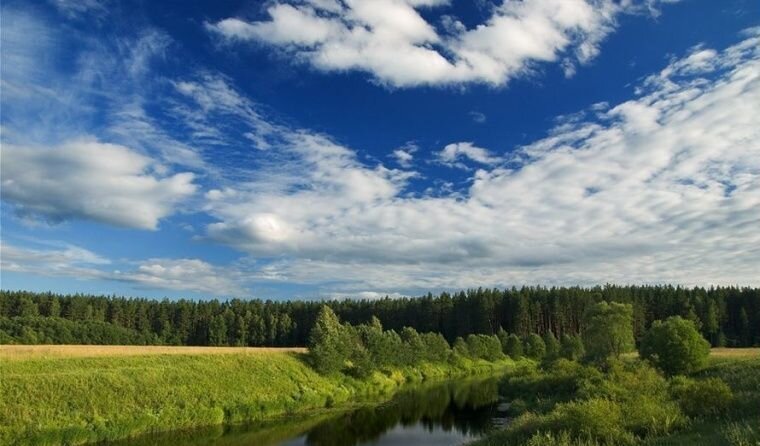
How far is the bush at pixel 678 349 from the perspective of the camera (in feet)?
171

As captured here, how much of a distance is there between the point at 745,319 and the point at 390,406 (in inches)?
4245

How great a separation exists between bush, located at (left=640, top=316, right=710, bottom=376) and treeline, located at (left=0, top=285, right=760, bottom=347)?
76.4 metres

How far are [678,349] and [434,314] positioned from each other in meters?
111

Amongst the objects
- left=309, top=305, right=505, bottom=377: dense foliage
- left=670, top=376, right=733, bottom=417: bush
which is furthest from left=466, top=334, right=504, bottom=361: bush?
left=670, top=376, right=733, bottom=417: bush

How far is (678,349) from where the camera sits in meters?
52.4

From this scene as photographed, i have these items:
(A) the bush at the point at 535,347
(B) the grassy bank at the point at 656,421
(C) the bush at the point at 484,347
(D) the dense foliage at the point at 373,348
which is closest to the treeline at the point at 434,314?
(A) the bush at the point at 535,347

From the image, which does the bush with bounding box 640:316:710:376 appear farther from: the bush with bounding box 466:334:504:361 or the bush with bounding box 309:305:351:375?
the bush with bounding box 466:334:504:361

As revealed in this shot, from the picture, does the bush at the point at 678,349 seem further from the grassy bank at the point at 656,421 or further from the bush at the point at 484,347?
the bush at the point at 484,347

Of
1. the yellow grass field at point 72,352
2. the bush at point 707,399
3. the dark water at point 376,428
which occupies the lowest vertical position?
the dark water at point 376,428

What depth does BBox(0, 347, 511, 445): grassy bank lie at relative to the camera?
37.9 meters

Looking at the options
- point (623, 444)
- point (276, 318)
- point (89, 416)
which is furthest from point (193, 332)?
point (623, 444)

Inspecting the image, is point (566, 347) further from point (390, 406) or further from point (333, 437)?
point (333, 437)

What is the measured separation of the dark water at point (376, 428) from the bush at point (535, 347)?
61707 mm

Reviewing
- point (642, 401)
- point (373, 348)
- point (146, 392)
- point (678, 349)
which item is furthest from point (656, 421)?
point (373, 348)
